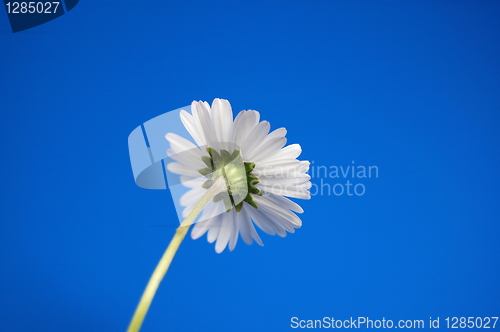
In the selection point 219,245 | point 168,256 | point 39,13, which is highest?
point 39,13

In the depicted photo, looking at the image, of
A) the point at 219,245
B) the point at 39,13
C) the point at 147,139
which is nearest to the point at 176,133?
the point at 147,139

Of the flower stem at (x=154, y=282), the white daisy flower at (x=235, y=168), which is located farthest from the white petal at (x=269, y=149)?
the flower stem at (x=154, y=282)

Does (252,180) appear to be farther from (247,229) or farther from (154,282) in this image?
(154,282)

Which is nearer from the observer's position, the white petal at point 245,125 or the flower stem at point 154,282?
the flower stem at point 154,282

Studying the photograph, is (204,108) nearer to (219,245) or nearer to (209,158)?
(209,158)

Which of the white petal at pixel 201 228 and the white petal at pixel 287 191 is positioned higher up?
the white petal at pixel 287 191

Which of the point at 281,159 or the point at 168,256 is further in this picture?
the point at 281,159

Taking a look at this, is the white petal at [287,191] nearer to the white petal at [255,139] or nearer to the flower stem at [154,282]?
the white petal at [255,139]

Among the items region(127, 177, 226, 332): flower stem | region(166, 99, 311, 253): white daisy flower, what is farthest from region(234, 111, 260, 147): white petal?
region(127, 177, 226, 332): flower stem

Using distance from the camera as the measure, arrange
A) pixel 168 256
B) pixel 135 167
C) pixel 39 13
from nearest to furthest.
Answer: pixel 168 256 < pixel 135 167 < pixel 39 13
